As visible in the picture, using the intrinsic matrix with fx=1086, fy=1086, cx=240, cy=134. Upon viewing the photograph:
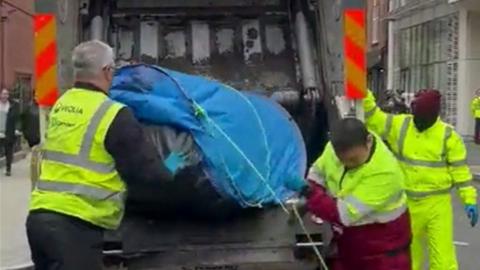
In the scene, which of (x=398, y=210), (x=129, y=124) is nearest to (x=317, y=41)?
(x=398, y=210)

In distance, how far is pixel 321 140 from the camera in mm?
7125

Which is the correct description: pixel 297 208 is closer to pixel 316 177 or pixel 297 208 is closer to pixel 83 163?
pixel 316 177

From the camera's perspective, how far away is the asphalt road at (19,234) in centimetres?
937

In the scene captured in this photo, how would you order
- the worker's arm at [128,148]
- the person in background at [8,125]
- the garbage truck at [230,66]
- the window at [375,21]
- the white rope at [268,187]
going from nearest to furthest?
1. the worker's arm at [128,148]
2. the white rope at [268,187]
3. the garbage truck at [230,66]
4. the person in background at [8,125]
5. the window at [375,21]

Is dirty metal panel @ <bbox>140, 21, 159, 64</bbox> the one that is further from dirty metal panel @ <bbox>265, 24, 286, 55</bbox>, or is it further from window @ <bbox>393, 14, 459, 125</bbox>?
window @ <bbox>393, 14, 459, 125</bbox>

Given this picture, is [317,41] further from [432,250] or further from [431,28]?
[431,28]

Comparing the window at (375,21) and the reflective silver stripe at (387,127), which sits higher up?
the window at (375,21)

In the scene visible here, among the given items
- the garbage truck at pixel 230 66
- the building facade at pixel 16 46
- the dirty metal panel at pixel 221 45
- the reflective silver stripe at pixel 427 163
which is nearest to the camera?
the garbage truck at pixel 230 66

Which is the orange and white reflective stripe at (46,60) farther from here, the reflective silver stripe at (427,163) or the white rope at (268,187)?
the reflective silver stripe at (427,163)

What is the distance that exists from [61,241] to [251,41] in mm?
3472

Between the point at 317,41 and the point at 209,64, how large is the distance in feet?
2.59

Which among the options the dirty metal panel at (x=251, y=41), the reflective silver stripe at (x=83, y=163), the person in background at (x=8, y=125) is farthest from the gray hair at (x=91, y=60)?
the person in background at (x=8, y=125)

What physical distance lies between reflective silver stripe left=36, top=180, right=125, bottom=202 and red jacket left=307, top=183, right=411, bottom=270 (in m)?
1.00

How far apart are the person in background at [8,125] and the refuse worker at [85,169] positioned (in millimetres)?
14149
